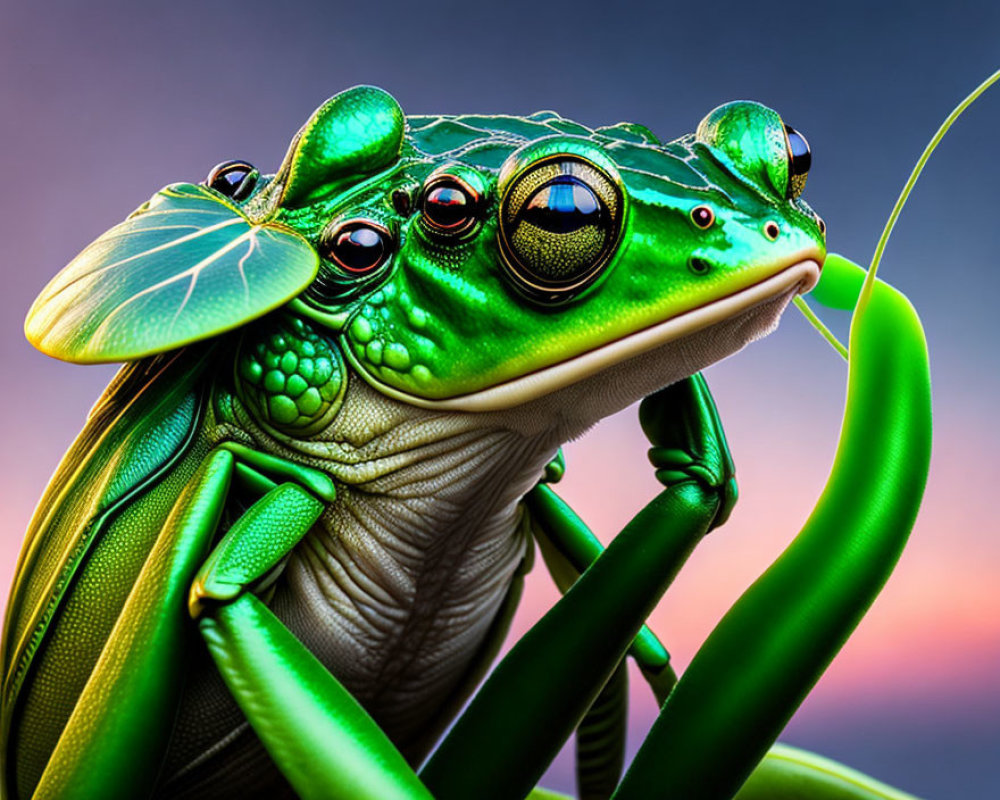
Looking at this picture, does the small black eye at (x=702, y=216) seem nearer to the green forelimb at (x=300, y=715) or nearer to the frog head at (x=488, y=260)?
the frog head at (x=488, y=260)

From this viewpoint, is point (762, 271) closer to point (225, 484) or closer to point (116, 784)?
point (225, 484)

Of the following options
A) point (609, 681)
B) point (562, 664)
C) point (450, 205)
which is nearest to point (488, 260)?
point (450, 205)

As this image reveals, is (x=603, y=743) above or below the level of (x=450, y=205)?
below

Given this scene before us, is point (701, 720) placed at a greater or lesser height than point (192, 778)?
greater

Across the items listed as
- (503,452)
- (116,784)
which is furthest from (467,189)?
(116,784)

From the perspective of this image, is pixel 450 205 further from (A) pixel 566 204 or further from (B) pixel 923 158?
(B) pixel 923 158

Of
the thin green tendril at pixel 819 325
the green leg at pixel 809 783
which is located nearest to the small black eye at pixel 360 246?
the thin green tendril at pixel 819 325

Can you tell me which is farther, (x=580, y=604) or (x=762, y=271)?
(x=580, y=604)
